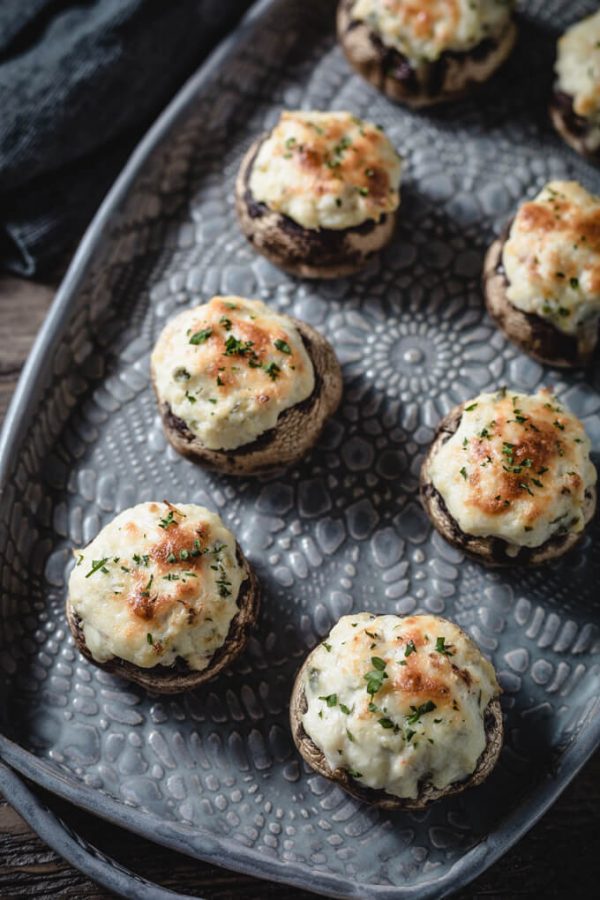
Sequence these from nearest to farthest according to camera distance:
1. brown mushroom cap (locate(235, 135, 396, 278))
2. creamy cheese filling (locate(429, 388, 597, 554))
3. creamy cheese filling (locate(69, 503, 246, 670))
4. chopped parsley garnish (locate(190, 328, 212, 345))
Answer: creamy cheese filling (locate(69, 503, 246, 670)) → creamy cheese filling (locate(429, 388, 597, 554)) → chopped parsley garnish (locate(190, 328, 212, 345)) → brown mushroom cap (locate(235, 135, 396, 278))

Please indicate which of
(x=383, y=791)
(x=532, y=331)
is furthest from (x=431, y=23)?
(x=383, y=791)

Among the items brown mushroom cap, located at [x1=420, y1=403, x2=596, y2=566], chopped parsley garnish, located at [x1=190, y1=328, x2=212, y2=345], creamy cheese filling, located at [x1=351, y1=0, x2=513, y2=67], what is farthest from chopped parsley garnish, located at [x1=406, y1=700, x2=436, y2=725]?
creamy cheese filling, located at [x1=351, y1=0, x2=513, y2=67]

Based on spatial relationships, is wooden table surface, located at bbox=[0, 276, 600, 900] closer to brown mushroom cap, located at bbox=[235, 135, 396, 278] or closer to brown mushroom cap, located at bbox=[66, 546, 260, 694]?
brown mushroom cap, located at bbox=[66, 546, 260, 694]

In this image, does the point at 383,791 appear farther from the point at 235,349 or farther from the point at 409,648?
the point at 235,349

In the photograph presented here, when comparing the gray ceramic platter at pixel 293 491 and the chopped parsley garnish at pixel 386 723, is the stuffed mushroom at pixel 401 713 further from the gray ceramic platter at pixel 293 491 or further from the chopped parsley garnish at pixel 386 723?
the gray ceramic platter at pixel 293 491

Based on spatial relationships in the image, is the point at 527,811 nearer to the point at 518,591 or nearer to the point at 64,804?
the point at 518,591

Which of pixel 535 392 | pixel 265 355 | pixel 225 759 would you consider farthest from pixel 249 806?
pixel 535 392
